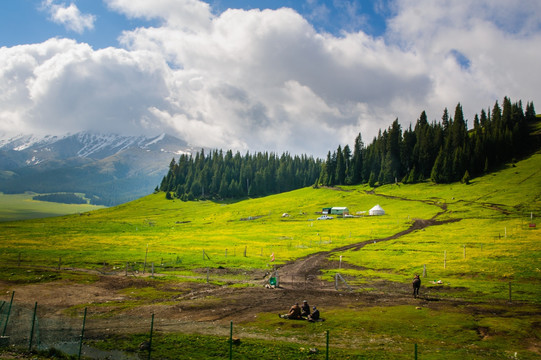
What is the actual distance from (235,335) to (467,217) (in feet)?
282

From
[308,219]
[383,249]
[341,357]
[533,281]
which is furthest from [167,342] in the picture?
[308,219]

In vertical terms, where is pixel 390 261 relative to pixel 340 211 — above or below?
below

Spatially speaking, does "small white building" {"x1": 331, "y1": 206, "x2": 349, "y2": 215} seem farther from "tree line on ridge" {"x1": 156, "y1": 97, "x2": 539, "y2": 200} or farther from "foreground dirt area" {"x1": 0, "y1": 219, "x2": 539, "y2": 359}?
"foreground dirt area" {"x1": 0, "y1": 219, "x2": 539, "y2": 359}

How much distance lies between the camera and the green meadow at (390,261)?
1998 cm

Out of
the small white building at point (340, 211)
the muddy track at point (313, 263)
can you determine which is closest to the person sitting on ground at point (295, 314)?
the muddy track at point (313, 263)

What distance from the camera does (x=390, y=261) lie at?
166 feet

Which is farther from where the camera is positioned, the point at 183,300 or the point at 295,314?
the point at 183,300

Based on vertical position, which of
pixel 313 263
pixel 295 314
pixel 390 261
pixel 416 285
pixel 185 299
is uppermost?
pixel 416 285

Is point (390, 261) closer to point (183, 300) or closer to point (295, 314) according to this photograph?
point (295, 314)

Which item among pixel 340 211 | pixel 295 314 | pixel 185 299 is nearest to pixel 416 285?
pixel 295 314

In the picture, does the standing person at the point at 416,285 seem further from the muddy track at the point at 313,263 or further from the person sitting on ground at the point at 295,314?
the muddy track at the point at 313,263

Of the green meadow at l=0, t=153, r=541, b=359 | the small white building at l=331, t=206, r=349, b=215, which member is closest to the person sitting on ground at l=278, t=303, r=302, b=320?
the green meadow at l=0, t=153, r=541, b=359

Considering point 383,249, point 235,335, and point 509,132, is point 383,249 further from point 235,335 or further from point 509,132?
point 509,132

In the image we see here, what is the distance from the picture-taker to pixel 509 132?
467 ft
